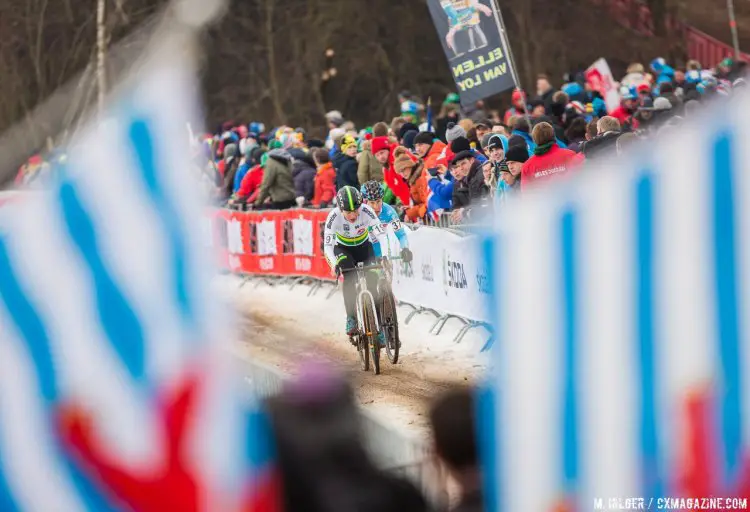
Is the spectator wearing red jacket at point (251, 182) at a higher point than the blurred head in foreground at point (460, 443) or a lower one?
higher

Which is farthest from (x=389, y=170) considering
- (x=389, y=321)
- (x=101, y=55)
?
(x=101, y=55)

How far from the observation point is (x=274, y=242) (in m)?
20.8

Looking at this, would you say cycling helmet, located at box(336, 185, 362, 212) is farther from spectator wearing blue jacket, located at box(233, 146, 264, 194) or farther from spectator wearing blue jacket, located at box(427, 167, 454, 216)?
spectator wearing blue jacket, located at box(233, 146, 264, 194)

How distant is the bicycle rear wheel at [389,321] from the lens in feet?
41.7

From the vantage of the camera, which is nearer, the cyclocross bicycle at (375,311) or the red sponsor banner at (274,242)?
the cyclocross bicycle at (375,311)

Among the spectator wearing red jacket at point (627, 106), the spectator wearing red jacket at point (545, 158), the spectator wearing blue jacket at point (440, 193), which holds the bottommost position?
the spectator wearing blue jacket at point (440, 193)

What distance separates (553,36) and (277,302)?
19.3 meters

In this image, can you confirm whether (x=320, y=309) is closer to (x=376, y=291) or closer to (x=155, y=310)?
(x=376, y=291)

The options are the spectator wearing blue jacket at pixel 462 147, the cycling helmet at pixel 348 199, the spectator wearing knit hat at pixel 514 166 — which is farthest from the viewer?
the spectator wearing blue jacket at pixel 462 147

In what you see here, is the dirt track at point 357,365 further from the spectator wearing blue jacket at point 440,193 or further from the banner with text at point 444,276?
the spectator wearing blue jacket at point 440,193

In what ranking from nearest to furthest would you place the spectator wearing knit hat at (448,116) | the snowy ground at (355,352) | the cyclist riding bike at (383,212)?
the snowy ground at (355,352) < the cyclist riding bike at (383,212) < the spectator wearing knit hat at (448,116)

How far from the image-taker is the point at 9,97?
138 ft

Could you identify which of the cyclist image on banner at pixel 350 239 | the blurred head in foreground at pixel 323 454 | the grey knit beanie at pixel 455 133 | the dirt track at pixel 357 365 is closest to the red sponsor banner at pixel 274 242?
the dirt track at pixel 357 365

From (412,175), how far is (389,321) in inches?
143
